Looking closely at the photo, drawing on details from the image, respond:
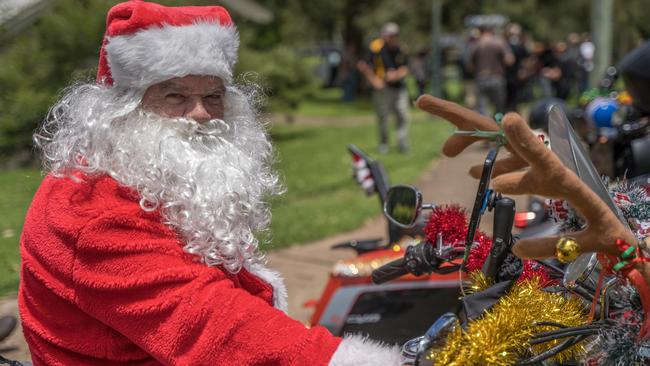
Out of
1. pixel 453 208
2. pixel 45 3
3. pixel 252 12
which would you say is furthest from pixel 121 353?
pixel 252 12

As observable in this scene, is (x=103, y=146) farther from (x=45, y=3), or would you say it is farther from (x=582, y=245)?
→ (x=45, y=3)

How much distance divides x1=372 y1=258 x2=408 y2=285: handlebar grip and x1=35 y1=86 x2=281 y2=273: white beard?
433 mm

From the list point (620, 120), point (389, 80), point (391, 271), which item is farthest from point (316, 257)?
point (389, 80)

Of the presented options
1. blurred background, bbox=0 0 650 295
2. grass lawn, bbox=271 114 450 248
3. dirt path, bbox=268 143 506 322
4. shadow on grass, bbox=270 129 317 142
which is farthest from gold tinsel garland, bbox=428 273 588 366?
shadow on grass, bbox=270 129 317 142

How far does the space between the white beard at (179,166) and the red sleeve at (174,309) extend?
5.0 inches

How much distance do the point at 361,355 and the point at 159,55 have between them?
99cm

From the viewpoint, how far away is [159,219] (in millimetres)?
1828

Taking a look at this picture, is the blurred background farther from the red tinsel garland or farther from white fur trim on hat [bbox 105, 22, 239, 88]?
the red tinsel garland

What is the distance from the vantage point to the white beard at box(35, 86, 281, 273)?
6.09 ft

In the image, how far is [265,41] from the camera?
638 inches

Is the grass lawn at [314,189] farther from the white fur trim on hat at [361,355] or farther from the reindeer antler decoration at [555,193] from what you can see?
the reindeer antler decoration at [555,193]

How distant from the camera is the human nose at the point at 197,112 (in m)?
2.05

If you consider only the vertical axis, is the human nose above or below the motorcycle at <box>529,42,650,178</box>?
above

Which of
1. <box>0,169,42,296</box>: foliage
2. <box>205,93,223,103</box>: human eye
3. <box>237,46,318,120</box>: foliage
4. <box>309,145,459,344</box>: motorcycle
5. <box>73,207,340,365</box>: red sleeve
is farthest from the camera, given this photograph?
<box>237,46,318,120</box>: foliage
